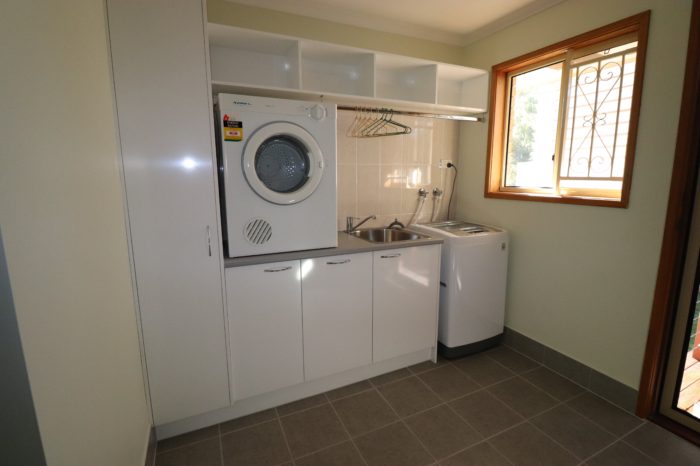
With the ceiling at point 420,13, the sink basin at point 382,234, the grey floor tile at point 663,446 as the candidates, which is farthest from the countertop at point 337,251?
the ceiling at point 420,13

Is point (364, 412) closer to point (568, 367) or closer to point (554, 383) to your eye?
point (554, 383)

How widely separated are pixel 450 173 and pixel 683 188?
1616 millimetres

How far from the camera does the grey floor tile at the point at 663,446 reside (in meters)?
1.60

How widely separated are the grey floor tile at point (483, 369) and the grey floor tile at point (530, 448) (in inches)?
16.7

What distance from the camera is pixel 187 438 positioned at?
177cm

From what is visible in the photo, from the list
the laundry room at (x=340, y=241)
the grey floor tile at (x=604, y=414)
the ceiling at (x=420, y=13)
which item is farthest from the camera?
the ceiling at (x=420, y=13)

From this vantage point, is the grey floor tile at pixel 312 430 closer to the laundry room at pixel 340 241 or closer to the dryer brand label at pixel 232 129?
the laundry room at pixel 340 241

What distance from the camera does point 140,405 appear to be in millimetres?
1494

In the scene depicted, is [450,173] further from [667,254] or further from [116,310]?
[116,310]

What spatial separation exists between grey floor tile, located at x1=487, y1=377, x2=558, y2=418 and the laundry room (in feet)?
0.06

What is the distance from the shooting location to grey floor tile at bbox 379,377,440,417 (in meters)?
1.98

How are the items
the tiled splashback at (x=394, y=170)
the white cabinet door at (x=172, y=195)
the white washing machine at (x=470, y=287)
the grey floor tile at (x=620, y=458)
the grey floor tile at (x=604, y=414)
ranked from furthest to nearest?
the tiled splashback at (x=394, y=170), the white washing machine at (x=470, y=287), the grey floor tile at (x=604, y=414), the grey floor tile at (x=620, y=458), the white cabinet door at (x=172, y=195)

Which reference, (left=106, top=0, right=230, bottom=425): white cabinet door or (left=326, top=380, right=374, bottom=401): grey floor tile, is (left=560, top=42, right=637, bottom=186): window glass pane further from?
(left=106, top=0, right=230, bottom=425): white cabinet door

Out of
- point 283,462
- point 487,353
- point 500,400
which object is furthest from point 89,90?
point 487,353
